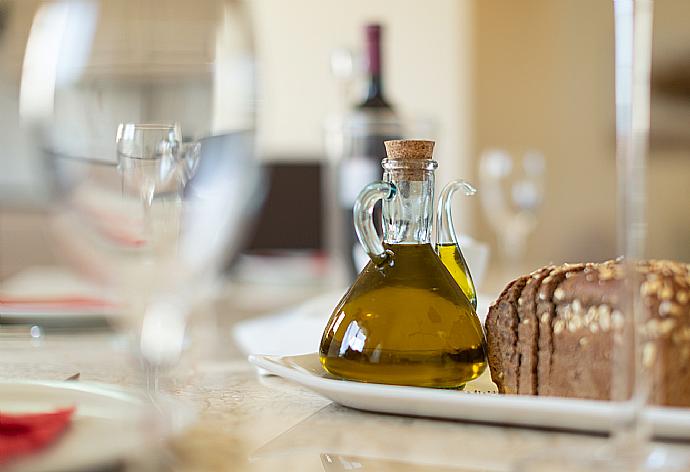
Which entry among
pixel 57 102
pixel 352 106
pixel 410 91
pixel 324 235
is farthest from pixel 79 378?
pixel 410 91

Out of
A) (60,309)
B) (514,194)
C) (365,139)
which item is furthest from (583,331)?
(514,194)

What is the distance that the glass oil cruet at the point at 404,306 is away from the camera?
59cm

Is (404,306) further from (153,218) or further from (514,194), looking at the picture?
(514,194)

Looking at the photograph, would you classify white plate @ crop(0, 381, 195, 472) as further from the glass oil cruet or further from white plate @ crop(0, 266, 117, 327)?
white plate @ crop(0, 266, 117, 327)

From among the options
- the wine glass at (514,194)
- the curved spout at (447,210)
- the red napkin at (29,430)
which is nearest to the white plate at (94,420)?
the red napkin at (29,430)

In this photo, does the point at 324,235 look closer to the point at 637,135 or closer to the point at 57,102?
the point at 57,102

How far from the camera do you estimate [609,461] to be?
471mm

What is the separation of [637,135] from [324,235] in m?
3.17

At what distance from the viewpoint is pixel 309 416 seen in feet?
1.96

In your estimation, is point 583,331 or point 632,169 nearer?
point 632,169

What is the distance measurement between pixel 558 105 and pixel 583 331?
3234 millimetres

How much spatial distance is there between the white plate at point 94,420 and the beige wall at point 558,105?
3.08 meters

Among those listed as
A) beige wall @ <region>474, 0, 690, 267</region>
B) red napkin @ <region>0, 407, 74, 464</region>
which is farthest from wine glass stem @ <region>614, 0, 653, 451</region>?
beige wall @ <region>474, 0, 690, 267</region>

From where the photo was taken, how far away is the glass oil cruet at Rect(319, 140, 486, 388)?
23.3 inches
